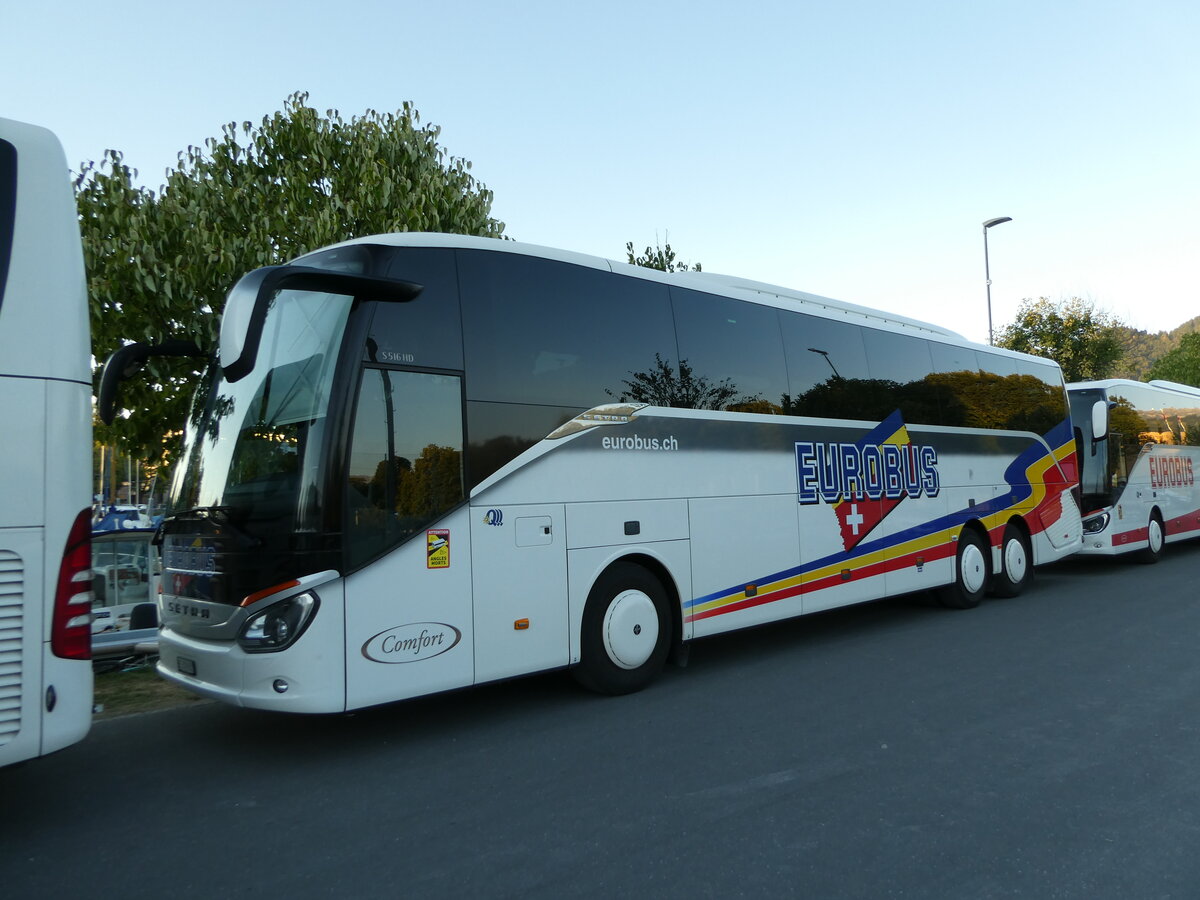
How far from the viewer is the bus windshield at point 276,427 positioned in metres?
5.54

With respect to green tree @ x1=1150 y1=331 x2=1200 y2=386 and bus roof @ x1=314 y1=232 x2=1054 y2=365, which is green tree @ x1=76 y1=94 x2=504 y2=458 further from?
green tree @ x1=1150 y1=331 x2=1200 y2=386

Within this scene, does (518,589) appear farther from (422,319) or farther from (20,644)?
(20,644)

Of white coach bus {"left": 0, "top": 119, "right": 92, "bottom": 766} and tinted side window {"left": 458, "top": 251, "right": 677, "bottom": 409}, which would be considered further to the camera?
tinted side window {"left": 458, "top": 251, "right": 677, "bottom": 409}

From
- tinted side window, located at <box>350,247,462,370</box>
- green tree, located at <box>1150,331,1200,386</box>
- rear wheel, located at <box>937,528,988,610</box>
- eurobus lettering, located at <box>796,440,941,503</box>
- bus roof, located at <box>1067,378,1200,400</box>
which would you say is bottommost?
rear wheel, located at <box>937,528,988,610</box>

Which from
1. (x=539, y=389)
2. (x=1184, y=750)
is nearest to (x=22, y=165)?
(x=539, y=389)

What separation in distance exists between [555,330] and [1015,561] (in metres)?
8.91

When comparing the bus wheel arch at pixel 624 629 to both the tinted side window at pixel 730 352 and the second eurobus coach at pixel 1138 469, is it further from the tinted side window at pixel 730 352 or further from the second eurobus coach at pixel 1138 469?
the second eurobus coach at pixel 1138 469

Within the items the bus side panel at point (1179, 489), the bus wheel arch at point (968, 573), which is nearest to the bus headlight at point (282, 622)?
the bus wheel arch at point (968, 573)

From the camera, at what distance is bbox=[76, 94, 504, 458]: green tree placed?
36.4ft

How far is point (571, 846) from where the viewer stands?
415cm

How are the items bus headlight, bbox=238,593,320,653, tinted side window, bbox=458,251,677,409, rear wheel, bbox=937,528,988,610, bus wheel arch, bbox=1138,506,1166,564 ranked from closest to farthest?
1. bus headlight, bbox=238,593,320,653
2. tinted side window, bbox=458,251,677,409
3. rear wheel, bbox=937,528,988,610
4. bus wheel arch, bbox=1138,506,1166,564

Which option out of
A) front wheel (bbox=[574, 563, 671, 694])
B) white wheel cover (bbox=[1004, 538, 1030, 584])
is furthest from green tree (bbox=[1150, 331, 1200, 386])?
front wheel (bbox=[574, 563, 671, 694])

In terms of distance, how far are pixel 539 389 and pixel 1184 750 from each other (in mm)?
4742

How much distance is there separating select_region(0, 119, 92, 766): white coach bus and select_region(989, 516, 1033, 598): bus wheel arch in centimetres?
1142
